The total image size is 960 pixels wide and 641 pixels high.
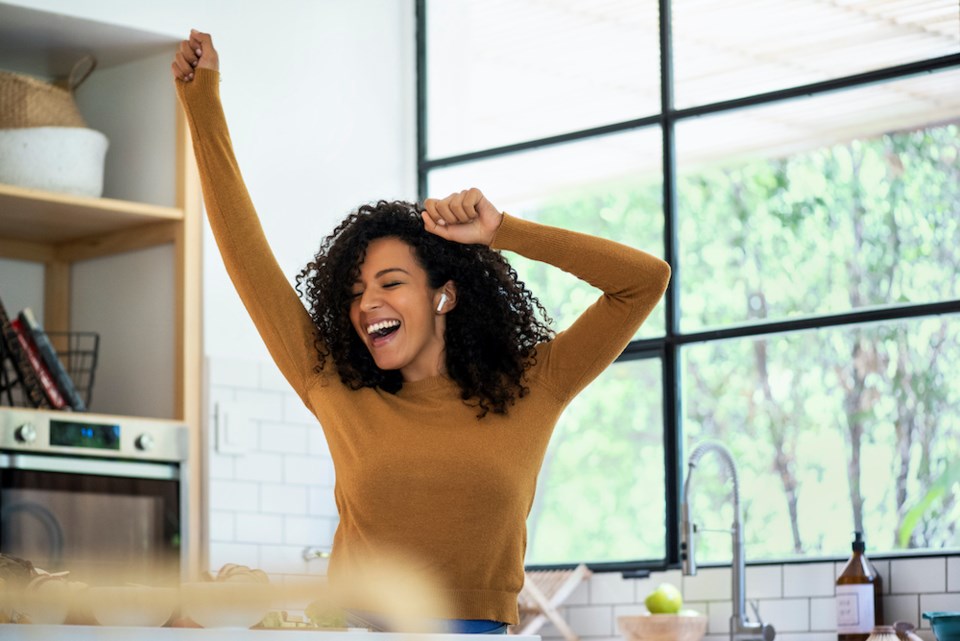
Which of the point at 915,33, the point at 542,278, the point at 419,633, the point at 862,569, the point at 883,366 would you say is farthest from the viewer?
the point at 542,278

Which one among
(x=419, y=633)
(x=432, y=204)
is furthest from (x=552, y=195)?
(x=419, y=633)

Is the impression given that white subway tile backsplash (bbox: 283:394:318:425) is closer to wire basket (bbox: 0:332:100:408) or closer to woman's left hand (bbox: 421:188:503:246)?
wire basket (bbox: 0:332:100:408)

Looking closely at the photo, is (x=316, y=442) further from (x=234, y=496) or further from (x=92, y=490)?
(x=92, y=490)

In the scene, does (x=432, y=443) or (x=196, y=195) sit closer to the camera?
(x=432, y=443)

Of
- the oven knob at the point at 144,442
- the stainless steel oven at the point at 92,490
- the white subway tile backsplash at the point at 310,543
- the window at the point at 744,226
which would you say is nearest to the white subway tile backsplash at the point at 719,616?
the white subway tile backsplash at the point at 310,543

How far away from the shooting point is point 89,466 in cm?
405

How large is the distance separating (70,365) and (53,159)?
662 millimetres

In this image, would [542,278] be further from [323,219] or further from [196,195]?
[196,195]

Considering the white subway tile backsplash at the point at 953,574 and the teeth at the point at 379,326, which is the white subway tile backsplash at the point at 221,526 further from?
the teeth at the point at 379,326

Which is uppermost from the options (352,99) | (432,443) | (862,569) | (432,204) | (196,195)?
(352,99)

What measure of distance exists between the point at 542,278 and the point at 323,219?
832 mm

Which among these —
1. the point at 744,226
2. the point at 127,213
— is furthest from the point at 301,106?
the point at 744,226

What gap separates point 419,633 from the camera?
142 cm

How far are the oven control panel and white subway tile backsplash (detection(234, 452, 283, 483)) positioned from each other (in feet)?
0.76
